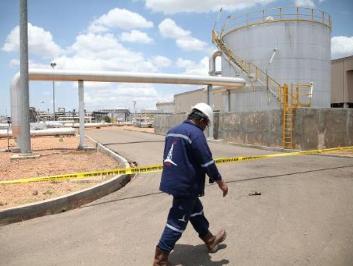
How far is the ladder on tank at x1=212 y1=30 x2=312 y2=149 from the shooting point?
17.6 meters

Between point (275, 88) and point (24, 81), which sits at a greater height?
point (275, 88)

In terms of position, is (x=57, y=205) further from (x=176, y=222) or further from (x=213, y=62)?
(x=213, y=62)

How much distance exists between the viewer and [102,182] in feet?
28.8

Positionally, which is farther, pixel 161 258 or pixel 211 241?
pixel 211 241

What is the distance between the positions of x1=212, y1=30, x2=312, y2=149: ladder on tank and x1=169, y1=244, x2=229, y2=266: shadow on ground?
44.2 ft

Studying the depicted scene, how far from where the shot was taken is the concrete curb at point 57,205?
6.36 m

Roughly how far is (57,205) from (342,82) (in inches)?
1404

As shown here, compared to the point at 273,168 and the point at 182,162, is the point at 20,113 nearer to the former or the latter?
the point at 273,168

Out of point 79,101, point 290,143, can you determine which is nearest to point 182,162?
point 290,143

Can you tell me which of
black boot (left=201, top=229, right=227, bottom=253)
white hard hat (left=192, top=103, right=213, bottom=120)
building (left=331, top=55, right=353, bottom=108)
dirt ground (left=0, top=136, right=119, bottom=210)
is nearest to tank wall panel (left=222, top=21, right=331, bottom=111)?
building (left=331, top=55, right=353, bottom=108)

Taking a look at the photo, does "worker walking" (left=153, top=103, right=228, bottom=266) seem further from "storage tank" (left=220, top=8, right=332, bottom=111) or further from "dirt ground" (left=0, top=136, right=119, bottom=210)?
"storage tank" (left=220, top=8, right=332, bottom=111)

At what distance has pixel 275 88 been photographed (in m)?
25.6

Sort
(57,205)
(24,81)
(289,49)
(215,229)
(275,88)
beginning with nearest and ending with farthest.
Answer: (215,229) → (57,205) → (24,81) → (275,88) → (289,49)

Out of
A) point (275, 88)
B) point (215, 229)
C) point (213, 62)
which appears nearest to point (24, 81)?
point (215, 229)
